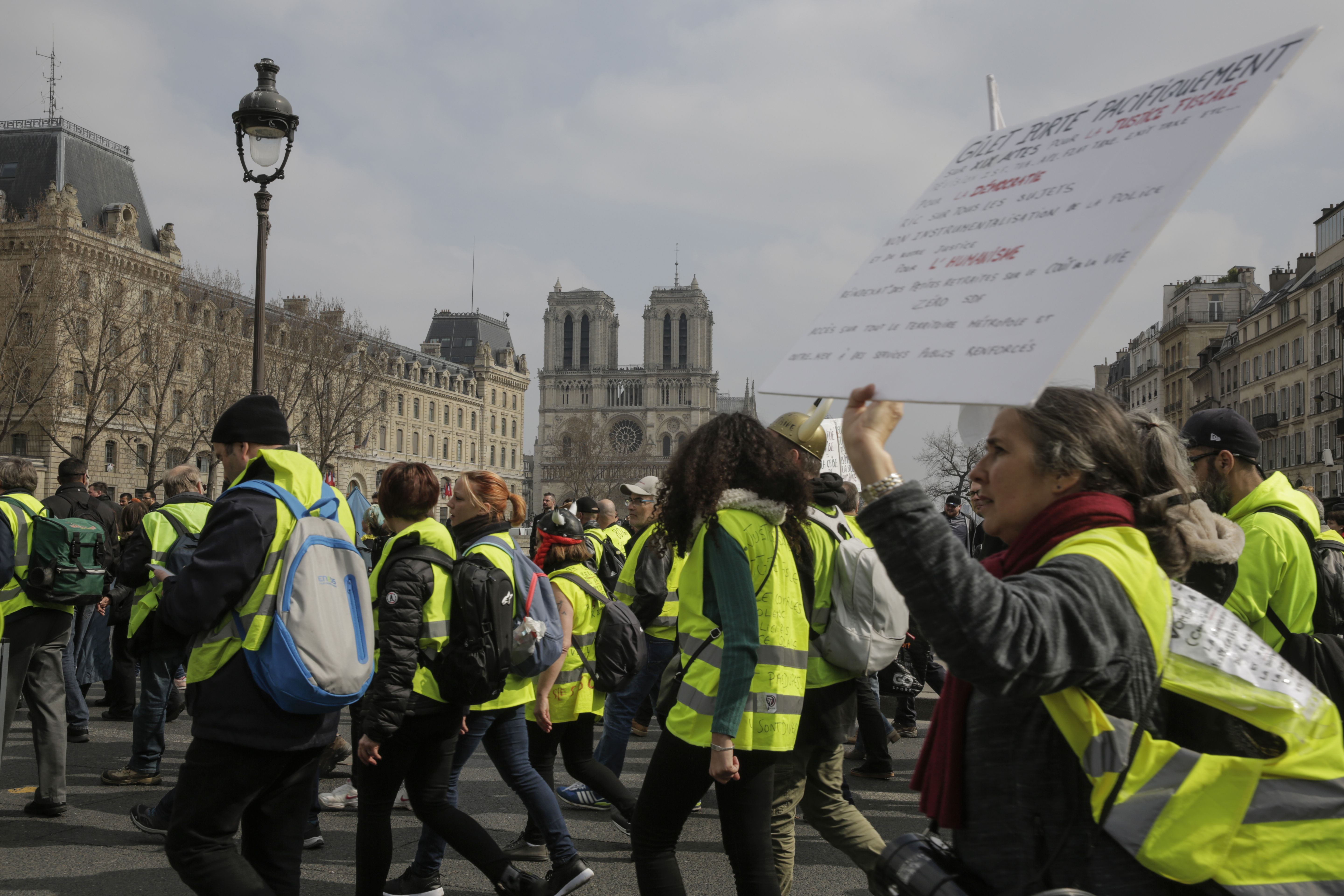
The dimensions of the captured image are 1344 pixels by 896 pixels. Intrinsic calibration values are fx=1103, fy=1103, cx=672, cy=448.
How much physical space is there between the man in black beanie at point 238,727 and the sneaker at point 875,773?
14.6 ft

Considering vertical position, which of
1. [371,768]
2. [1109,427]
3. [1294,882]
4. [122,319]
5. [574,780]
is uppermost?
[122,319]

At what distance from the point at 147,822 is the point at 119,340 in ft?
89.3

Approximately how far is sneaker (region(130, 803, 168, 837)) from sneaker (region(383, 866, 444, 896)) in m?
1.45

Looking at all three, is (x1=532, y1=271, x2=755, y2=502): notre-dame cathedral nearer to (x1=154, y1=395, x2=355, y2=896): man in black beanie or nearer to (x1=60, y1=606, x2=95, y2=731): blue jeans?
(x1=60, y1=606, x2=95, y2=731): blue jeans

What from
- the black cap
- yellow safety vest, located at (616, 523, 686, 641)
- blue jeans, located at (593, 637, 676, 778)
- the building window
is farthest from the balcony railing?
the building window

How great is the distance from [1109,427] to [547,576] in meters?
3.75

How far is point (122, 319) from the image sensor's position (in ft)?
98.5

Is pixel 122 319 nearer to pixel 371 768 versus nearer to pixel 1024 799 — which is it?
pixel 371 768

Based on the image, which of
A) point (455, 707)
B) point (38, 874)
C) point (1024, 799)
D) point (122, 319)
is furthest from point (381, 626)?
point (122, 319)

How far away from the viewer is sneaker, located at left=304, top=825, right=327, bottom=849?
5.27 m

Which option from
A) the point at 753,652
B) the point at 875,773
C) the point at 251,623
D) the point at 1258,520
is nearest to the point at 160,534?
the point at 251,623

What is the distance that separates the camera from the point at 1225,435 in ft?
12.7

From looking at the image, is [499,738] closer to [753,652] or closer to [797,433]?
[753,652]

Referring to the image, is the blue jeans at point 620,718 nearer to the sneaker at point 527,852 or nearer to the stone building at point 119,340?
the sneaker at point 527,852
